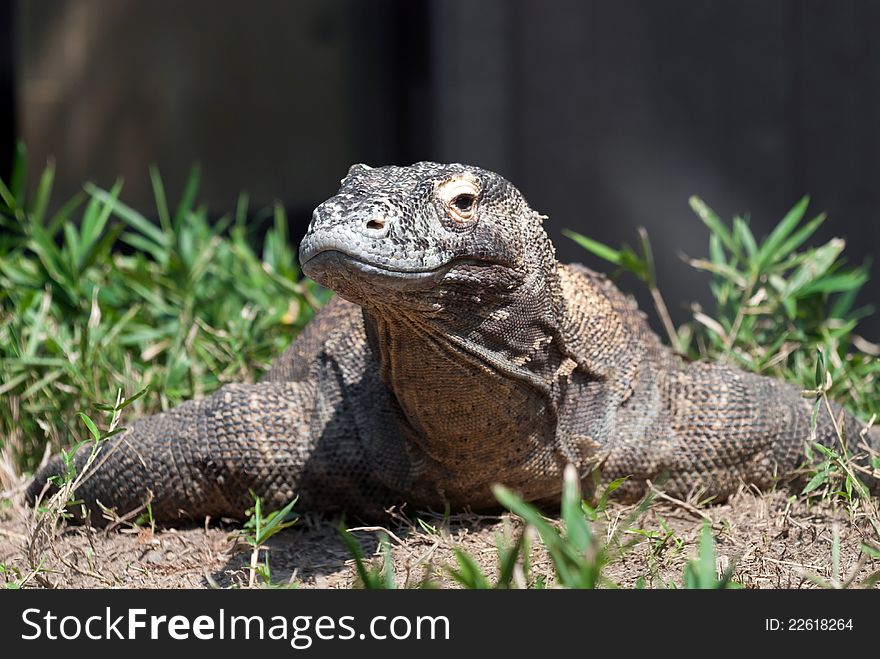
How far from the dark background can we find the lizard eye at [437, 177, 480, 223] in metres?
4.27

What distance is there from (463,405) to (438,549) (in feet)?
1.31

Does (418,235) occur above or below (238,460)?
above

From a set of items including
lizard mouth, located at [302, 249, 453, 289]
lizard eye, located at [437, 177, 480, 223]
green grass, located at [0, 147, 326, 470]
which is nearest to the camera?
lizard mouth, located at [302, 249, 453, 289]

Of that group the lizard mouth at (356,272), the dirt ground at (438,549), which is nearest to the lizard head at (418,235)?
the lizard mouth at (356,272)

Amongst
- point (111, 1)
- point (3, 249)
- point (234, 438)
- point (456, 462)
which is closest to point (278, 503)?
point (234, 438)

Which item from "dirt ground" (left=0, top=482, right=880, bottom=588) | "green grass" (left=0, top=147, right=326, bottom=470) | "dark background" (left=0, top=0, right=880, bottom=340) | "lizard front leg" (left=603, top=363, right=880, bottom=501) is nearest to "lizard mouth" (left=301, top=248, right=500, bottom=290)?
"dirt ground" (left=0, top=482, right=880, bottom=588)

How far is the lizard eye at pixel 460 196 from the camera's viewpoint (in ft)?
9.00

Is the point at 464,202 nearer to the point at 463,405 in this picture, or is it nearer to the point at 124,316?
the point at 463,405

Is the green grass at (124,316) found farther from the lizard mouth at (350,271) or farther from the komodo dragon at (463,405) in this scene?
the lizard mouth at (350,271)

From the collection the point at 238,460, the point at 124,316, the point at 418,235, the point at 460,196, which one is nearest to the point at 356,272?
the point at 418,235

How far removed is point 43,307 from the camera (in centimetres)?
446

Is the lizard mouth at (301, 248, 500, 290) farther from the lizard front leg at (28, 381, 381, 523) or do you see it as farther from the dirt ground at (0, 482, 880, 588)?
the lizard front leg at (28, 381, 381, 523)

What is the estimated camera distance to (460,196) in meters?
2.78

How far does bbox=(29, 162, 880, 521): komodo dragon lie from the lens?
9.09ft
